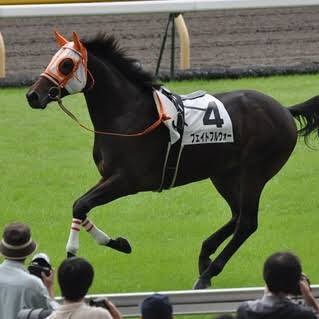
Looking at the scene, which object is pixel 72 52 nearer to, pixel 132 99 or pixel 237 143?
pixel 132 99

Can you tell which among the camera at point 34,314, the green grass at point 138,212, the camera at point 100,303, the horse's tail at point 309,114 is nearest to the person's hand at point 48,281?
the camera at point 34,314

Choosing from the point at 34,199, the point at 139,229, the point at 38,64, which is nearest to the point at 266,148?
the point at 139,229

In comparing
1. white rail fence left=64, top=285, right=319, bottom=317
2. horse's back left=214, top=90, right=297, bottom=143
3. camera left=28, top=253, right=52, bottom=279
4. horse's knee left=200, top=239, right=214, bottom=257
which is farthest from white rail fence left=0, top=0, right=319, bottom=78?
camera left=28, top=253, right=52, bottom=279

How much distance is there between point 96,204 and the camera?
33.6 ft

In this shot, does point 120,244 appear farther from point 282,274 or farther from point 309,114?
point 282,274

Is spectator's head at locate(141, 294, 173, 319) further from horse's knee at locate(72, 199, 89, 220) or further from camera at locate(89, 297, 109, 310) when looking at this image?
horse's knee at locate(72, 199, 89, 220)

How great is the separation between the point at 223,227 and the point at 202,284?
64 centimetres

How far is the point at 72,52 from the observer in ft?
34.4

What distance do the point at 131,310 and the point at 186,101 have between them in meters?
2.64

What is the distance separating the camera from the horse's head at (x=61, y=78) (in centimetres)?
1040

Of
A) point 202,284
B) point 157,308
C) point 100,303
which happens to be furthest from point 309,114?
point 157,308

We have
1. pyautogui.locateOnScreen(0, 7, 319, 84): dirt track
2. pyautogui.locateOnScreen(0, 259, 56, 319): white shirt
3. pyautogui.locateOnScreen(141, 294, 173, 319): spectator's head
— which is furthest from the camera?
pyautogui.locateOnScreen(0, 7, 319, 84): dirt track

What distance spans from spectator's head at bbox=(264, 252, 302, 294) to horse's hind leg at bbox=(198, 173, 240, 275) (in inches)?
155

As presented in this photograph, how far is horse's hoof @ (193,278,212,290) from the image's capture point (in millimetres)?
10484
